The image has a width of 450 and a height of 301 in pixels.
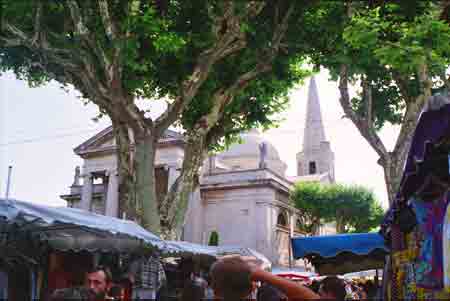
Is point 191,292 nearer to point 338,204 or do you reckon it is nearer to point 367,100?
point 367,100

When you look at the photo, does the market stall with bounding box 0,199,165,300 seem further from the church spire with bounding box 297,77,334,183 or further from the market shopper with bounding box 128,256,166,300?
the church spire with bounding box 297,77,334,183

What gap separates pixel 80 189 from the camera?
138 feet

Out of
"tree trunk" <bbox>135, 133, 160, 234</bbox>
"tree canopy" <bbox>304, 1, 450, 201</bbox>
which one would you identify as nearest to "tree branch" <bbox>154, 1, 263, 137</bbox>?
"tree trunk" <bbox>135, 133, 160, 234</bbox>

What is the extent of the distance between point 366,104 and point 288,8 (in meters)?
2.76

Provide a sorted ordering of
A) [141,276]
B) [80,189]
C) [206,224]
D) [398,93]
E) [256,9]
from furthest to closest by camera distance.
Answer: [80,189] → [206,224] → [398,93] → [141,276] → [256,9]

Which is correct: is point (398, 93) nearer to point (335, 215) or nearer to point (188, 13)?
point (188, 13)

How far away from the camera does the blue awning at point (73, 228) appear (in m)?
6.73

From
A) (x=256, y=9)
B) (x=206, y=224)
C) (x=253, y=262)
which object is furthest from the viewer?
(x=206, y=224)

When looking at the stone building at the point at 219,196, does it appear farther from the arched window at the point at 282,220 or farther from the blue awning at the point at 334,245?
the blue awning at the point at 334,245

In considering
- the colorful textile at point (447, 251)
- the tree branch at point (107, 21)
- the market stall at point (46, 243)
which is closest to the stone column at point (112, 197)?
the tree branch at point (107, 21)

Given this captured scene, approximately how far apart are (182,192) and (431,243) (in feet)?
26.3

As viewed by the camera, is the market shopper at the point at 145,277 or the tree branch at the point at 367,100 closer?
the market shopper at the point at 145,277

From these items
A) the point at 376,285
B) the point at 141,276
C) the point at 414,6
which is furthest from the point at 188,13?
the point at 376,285

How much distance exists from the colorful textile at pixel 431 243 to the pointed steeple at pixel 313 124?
59.2 metres
